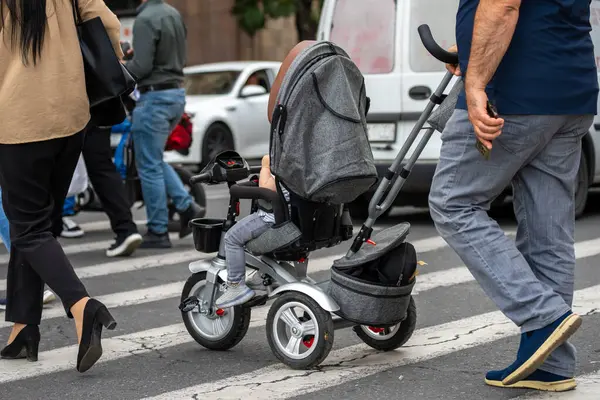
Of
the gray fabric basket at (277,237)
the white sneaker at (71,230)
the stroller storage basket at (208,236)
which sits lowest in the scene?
the white sneaker at (71,230)

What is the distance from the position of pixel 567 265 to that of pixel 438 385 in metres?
0.68

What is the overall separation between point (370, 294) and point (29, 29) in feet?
5.78

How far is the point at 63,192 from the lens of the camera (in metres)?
5.50

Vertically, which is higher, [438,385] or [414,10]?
[414,10]

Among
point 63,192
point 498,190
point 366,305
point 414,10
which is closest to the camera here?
point 498,190

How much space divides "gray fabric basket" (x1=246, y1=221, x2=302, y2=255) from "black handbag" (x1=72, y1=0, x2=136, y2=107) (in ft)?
2.87

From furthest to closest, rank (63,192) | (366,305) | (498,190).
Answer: (63,192) → (366,305) → (498,190)

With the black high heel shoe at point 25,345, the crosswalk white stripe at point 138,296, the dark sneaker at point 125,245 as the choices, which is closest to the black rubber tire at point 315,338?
the black high heel shoe at point 25,345

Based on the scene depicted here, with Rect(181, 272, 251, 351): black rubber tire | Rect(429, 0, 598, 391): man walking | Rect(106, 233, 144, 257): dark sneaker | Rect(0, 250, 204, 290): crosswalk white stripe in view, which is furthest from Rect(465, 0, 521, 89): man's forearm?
Rect(106, 233, 144, 257): dark sneaker

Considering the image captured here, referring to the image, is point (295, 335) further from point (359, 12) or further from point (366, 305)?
point (359, 12)

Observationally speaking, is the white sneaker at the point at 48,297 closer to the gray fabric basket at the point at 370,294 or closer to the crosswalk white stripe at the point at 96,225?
the gray fabric basket at the point at 370,294

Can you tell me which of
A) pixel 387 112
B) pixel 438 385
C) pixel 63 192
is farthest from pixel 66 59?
pixel 387 112

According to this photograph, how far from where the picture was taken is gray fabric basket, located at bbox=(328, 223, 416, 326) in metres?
5.07

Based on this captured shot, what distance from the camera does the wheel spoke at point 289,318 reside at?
5207mm
